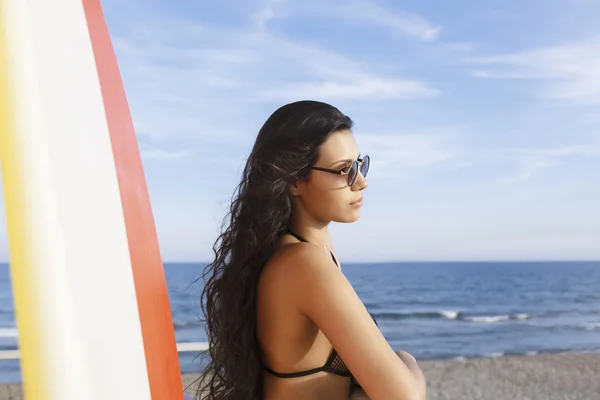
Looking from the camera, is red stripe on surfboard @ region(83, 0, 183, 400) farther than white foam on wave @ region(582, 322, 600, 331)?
No

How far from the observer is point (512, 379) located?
344 inches

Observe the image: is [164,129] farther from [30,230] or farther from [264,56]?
[30,230]

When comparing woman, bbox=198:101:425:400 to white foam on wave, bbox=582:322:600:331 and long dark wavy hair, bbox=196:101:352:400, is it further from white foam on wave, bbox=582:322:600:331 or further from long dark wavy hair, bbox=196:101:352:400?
white foam on wave, bbox=582:322:600:331

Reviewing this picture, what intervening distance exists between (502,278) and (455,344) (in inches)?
800

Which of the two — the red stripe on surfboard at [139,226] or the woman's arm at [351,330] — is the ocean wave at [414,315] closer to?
the woman's arm at [351,330]

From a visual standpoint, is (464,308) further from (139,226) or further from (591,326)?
(139,226)

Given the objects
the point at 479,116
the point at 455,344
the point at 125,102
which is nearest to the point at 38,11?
the point at 125,102

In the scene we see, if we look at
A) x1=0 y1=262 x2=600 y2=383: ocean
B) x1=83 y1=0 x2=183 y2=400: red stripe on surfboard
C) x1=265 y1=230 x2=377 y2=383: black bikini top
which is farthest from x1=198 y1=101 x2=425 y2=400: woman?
x1=0 y1=262 x2=600 y2=383: ocean

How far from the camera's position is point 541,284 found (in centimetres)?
3612

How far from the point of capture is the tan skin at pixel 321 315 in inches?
67.8

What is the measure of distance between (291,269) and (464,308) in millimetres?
28445

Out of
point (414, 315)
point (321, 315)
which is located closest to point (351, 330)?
point (321, 315)

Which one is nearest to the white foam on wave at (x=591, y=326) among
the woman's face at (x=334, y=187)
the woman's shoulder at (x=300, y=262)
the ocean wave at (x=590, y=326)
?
the ocean wave at (x=590, y=326)

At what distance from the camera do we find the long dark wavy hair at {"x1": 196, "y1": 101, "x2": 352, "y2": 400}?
2.00m
